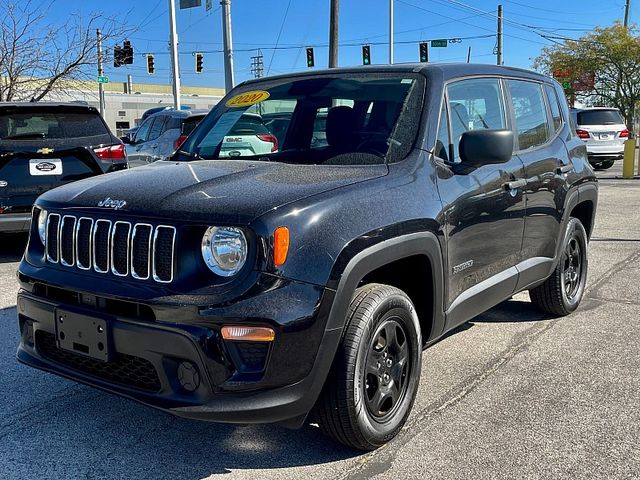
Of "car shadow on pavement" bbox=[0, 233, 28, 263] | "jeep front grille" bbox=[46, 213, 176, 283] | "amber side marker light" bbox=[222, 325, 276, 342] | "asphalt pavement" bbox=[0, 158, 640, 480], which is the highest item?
"jeep front grille" bbox=[46, 213, 176, 283]

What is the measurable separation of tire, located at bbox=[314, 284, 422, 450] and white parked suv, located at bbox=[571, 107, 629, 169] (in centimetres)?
1783

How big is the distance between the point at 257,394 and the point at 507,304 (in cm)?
364

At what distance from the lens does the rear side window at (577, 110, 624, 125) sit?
19625mm

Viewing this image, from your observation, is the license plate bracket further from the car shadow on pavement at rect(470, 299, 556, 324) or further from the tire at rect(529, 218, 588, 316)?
the tire at rect(529, 218, 588, 316)

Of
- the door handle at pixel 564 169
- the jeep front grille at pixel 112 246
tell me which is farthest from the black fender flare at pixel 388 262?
the door handle at pixel 564 169

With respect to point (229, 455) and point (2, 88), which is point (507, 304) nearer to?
point (229, 455)

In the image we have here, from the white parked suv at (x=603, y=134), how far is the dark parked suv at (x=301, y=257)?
16692 millimetres

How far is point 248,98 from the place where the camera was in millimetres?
4508

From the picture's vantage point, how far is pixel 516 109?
4520 mm

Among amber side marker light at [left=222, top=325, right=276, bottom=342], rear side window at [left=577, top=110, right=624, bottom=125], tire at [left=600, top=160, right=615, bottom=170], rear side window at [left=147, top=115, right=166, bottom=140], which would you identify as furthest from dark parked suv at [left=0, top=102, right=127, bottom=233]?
tire at [left=600, top=160, right=615, bottom=170]

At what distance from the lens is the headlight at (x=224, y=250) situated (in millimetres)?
2711

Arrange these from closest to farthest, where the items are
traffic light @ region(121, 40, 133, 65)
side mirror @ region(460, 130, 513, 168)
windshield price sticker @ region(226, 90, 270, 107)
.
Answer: side mirror @ region(460, 130, 513, 168), windshield price sticker @ region(226, 90, 270, 107), traffic light @ region(121, 40, 133, 65)

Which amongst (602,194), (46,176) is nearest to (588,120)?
(602,194)

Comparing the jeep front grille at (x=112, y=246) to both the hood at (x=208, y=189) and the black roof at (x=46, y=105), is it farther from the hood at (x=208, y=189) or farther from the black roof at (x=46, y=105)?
the black roof at (x=46, y=105)
